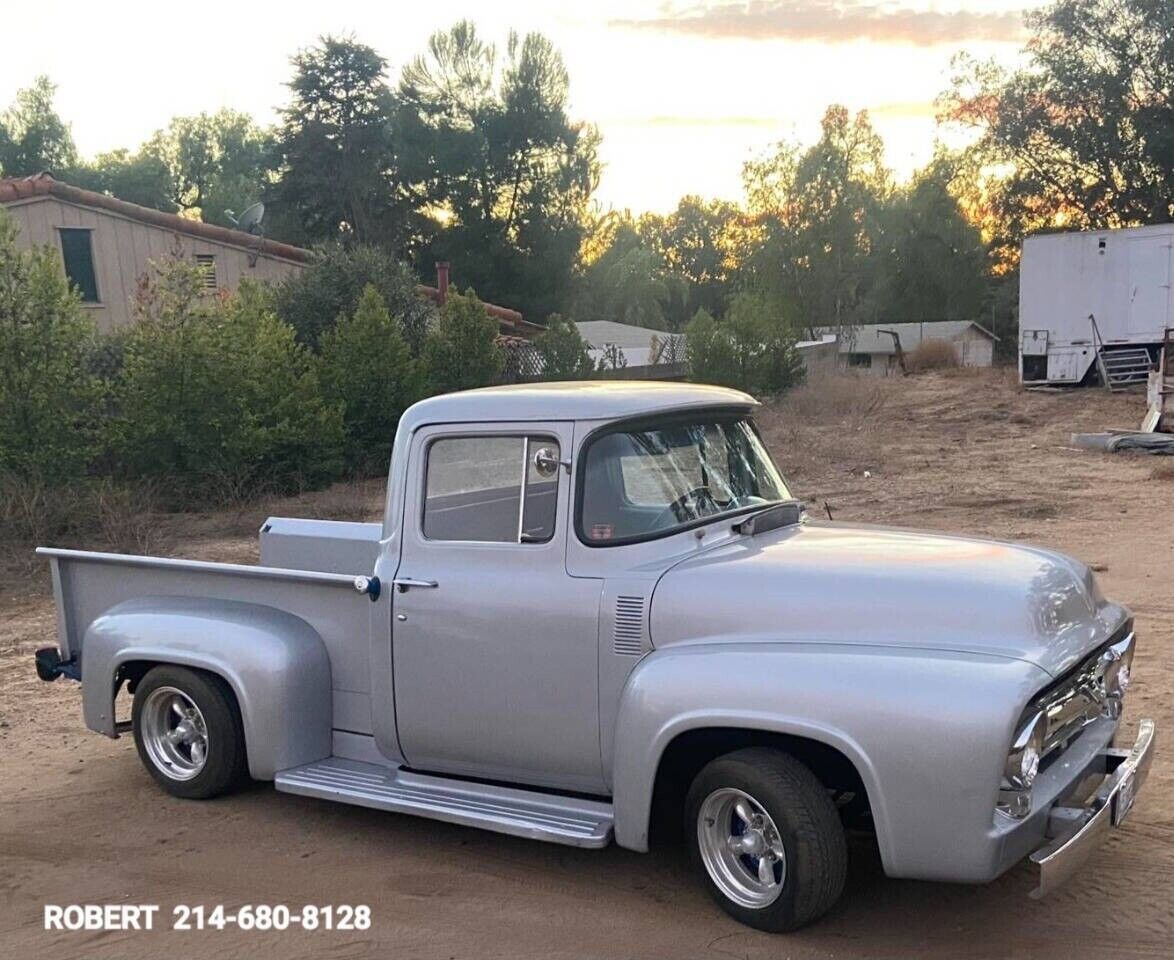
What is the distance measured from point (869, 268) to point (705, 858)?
63.2m

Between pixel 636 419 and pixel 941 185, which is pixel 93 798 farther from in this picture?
pixel 941 185

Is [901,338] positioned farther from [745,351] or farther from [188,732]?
[188,732]

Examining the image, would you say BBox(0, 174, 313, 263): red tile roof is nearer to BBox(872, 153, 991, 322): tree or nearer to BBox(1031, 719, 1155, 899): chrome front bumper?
BBox(1031, 719, 1155, 899): chrome front bumper

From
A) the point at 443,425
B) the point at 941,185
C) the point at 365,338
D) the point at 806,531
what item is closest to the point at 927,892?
the point at 806,531

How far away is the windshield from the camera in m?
4.29

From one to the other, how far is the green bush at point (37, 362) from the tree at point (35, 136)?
55.0 metres

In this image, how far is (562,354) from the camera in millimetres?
20906

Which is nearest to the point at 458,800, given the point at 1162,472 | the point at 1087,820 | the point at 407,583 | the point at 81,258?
the point at 407,583

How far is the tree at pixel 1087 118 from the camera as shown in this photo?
38.3 metres

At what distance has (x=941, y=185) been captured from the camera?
6031cm

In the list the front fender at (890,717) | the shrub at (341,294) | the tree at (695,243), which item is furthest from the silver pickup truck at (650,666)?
the tree at (695,243)

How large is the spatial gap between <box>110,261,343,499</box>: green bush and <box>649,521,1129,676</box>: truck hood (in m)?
11.9

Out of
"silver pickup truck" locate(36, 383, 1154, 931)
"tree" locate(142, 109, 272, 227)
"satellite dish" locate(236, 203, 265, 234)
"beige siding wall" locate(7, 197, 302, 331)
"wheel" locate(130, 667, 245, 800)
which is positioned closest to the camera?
Answer: "silver pickup truck" locate(36, 383, 1154, 931)

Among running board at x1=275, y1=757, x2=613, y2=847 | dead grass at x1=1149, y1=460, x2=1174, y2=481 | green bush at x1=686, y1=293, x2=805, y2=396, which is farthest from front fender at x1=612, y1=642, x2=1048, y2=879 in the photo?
green bush at x1=686, y1=293, x2=805, y2=396
